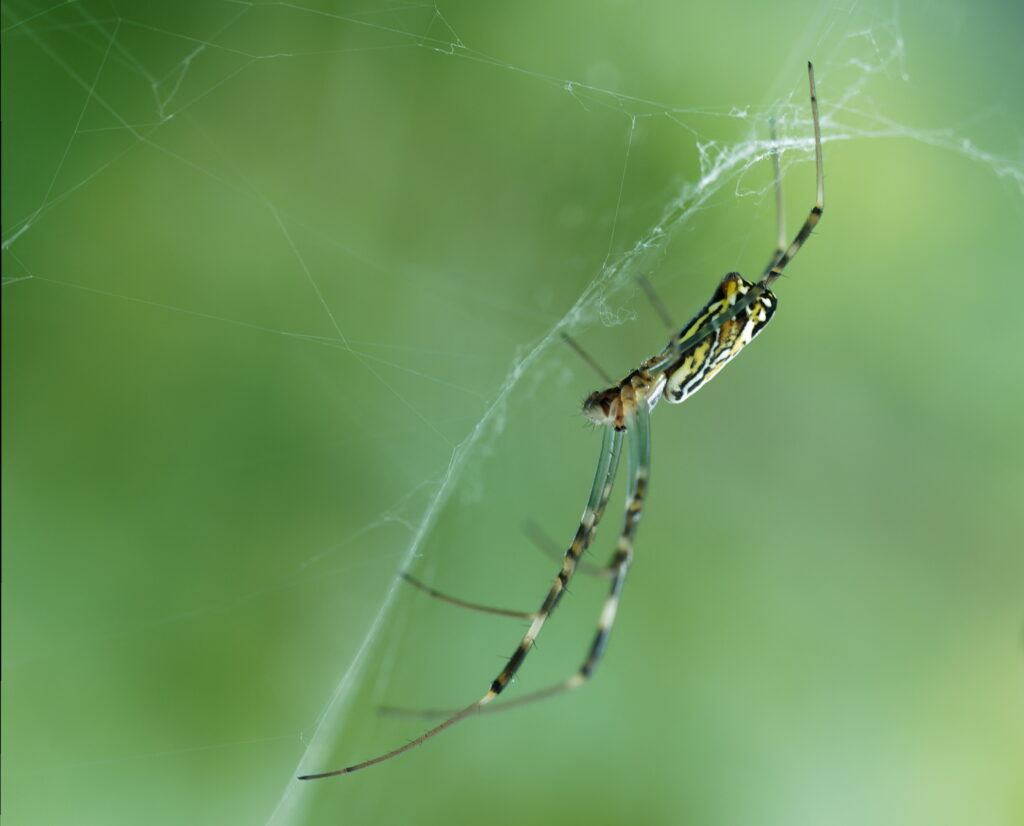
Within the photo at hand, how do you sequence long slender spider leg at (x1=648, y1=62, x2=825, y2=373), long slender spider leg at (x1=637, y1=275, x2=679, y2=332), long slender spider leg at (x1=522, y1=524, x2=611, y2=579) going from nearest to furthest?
long slender spider leg at (x1=637, y1=275, x2=679, y2=332)
long slender spider leg at (x1=648, y1=62, x2=825, y2=373)
long slender spider leg at (x1=522, y1=524, x2=611, y2=579)

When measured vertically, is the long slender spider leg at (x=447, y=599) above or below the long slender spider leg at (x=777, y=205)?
below

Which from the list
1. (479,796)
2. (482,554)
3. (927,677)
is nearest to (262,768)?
(479,796)

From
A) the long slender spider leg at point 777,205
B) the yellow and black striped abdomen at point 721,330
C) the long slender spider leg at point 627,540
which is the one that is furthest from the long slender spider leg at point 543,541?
the long slender spider leg at point 777,205

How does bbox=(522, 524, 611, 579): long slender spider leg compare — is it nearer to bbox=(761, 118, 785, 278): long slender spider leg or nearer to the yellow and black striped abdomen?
the yellow and black striped abdomen

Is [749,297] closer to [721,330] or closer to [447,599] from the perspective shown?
[721,330]

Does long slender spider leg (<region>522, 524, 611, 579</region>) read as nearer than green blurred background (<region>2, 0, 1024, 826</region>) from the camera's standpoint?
No

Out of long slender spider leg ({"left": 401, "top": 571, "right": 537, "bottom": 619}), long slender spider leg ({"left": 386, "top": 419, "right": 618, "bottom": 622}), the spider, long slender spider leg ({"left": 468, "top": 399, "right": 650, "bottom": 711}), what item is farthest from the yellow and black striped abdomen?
long slender spider leg ({"left": 401, "top": 571, "right": 537, "bottom": 619})

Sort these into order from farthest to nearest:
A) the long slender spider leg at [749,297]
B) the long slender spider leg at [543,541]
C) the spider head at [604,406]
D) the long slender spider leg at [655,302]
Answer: the long slender spider leg at [543,541] < the spider head at [604,406] < the long slender spider leg at [749,297] < the long slender spider leg at [655,302]

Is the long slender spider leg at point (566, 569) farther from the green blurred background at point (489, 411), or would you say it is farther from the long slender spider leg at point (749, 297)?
the long slender spider leg at point (749, 297)

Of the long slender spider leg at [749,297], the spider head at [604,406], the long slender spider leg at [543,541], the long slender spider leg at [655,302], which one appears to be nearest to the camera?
the long slender spider leg at [655,302]
